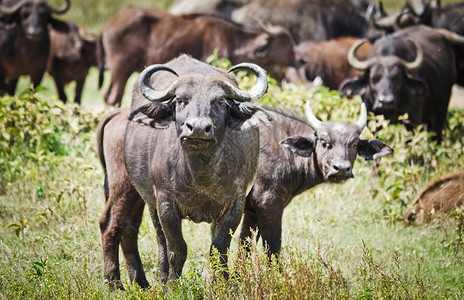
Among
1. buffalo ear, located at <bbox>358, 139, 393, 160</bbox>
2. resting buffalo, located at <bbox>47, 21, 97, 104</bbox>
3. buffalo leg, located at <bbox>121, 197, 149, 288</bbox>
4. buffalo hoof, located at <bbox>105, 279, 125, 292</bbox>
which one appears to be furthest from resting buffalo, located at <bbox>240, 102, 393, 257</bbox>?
resting buffalo, located at <bbox>47, 21, 97, 104</bbox>

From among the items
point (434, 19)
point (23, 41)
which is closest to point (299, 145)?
point (23, 41)

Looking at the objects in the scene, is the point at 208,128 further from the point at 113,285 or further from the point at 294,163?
the point at 113,285

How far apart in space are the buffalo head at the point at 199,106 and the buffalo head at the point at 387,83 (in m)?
4.24

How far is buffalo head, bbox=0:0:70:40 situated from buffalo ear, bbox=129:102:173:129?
8.01 m

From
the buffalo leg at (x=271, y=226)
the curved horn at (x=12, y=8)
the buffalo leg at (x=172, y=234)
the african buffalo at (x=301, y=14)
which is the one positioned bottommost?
the african buffalo at (x=301, y=14)

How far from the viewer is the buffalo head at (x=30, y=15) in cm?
1223

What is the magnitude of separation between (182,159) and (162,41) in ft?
25.7

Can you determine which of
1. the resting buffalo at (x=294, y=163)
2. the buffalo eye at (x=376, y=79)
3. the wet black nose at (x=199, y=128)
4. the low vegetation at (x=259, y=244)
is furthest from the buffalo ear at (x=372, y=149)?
the buffalo eye at (x=376, y=79)

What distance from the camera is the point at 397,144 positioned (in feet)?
26.8

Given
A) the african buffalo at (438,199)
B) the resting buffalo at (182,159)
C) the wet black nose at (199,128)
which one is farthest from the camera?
the african buffalo at (438,199)

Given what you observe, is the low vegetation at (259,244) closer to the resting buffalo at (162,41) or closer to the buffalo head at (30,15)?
the resting buffalo at (162,41)

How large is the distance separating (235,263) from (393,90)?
16.1 ft

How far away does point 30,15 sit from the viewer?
→ 488 inches

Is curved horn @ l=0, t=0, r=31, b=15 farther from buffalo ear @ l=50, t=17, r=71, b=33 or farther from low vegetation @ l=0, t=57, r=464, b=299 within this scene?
low vegetation @ l=0, t=57, r=464, b=299
